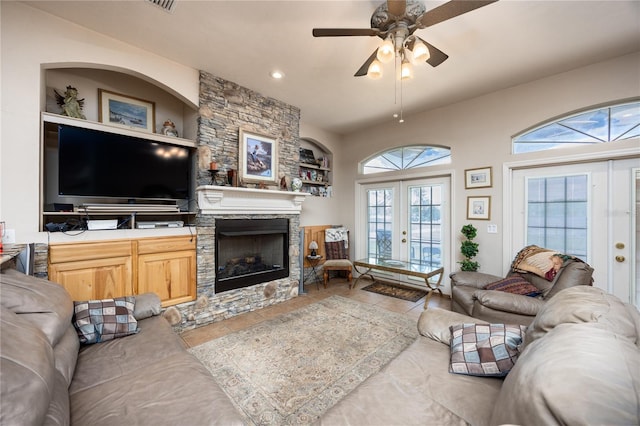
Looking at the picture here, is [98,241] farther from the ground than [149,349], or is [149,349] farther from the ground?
[98,241]

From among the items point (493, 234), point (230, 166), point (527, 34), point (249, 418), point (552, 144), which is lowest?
point (249, 418)

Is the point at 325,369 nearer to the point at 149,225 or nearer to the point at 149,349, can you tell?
the point at 149,349

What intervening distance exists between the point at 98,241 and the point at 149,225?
1.46 ft

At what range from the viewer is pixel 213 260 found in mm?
3145

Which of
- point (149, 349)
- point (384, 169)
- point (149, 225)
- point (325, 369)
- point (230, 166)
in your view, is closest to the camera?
point (149, 349)

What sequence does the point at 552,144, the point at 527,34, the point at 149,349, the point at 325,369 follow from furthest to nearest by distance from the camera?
1. the point at 552,144
2. the point at 527,34
3. the point at 325,369
4. the point at 149,349

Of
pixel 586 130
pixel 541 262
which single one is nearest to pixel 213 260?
pixel 541 262

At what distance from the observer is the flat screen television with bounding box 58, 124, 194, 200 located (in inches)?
93.3

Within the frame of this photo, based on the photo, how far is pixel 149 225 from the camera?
108 inches

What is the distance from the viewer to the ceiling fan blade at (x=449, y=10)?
1540mm

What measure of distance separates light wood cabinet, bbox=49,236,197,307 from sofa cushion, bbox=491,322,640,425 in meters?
2.99

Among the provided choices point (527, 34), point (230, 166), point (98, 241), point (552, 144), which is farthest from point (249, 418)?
point (552, 144)

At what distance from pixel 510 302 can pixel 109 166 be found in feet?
13.5

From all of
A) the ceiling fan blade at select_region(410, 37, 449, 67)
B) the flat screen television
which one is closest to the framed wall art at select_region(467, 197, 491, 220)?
the ceiling fan blade at select_region(410, 37, 449, 67)
